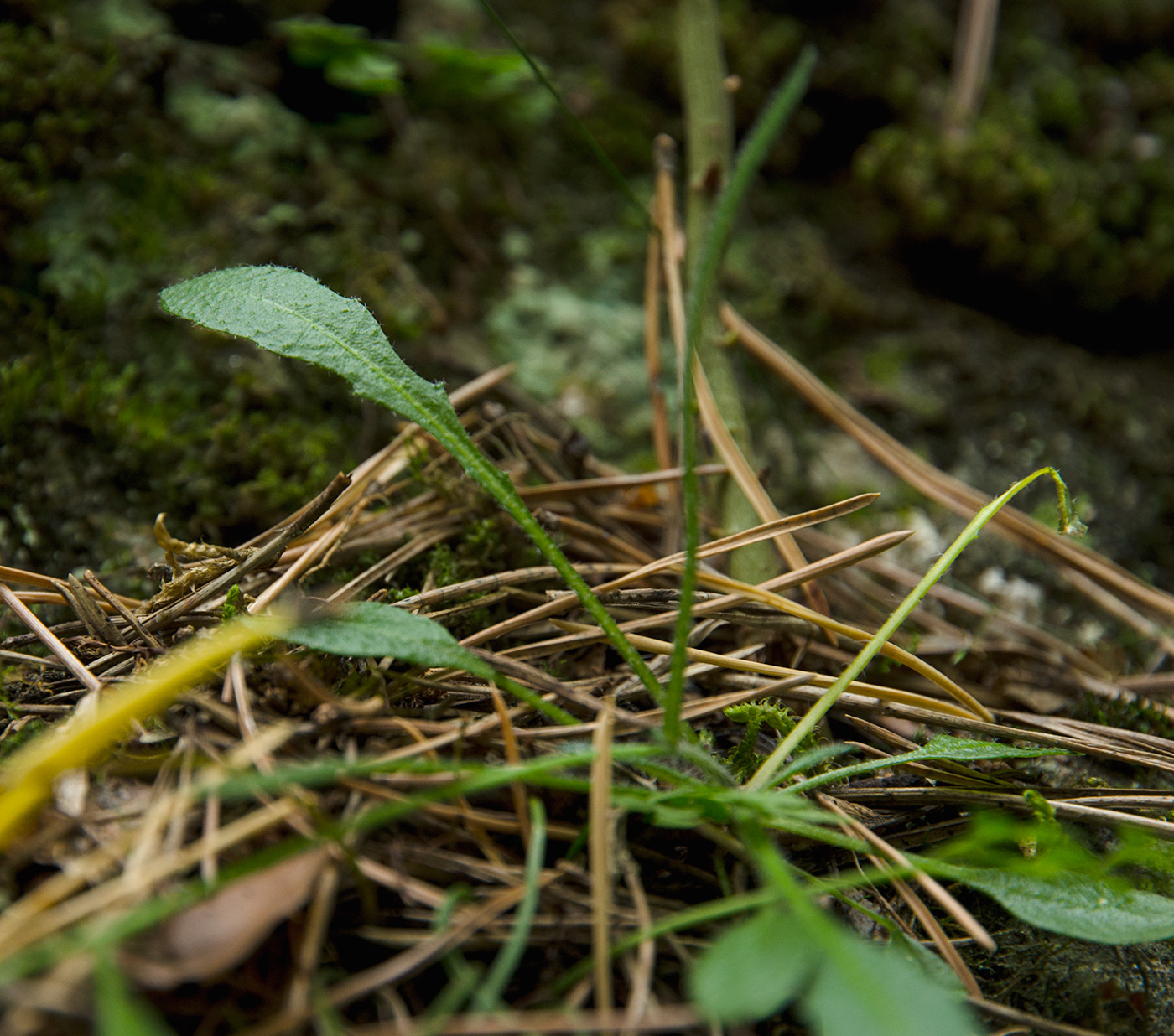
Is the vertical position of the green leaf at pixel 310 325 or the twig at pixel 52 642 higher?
the green leaf at pixel 310 325

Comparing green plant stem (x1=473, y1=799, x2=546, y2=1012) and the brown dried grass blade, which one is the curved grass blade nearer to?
the brown dried grass blade

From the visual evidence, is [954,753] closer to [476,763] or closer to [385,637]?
[476,763]

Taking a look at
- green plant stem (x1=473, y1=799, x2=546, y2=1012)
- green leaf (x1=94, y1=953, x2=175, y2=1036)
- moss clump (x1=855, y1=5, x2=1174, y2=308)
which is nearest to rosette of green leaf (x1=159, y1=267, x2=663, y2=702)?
green plant stem (x1=473, y1=799, x2=546, y2=1012)

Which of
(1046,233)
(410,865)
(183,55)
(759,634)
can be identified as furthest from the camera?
(1046,233)

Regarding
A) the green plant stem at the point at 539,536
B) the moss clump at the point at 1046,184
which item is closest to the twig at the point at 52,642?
the green plant stem at the point at 539,536

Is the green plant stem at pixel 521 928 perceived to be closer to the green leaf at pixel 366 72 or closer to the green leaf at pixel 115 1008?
the green leaf at pixel 115 1008

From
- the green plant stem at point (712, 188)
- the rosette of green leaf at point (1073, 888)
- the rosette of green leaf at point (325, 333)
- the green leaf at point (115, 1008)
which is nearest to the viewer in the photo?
the green leaf at point (115, 1008)

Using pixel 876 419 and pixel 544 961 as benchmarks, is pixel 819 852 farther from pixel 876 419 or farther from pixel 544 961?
pixel 876 419

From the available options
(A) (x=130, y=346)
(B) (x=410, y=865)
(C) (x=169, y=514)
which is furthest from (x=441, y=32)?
(B) (x=410, y=865)
